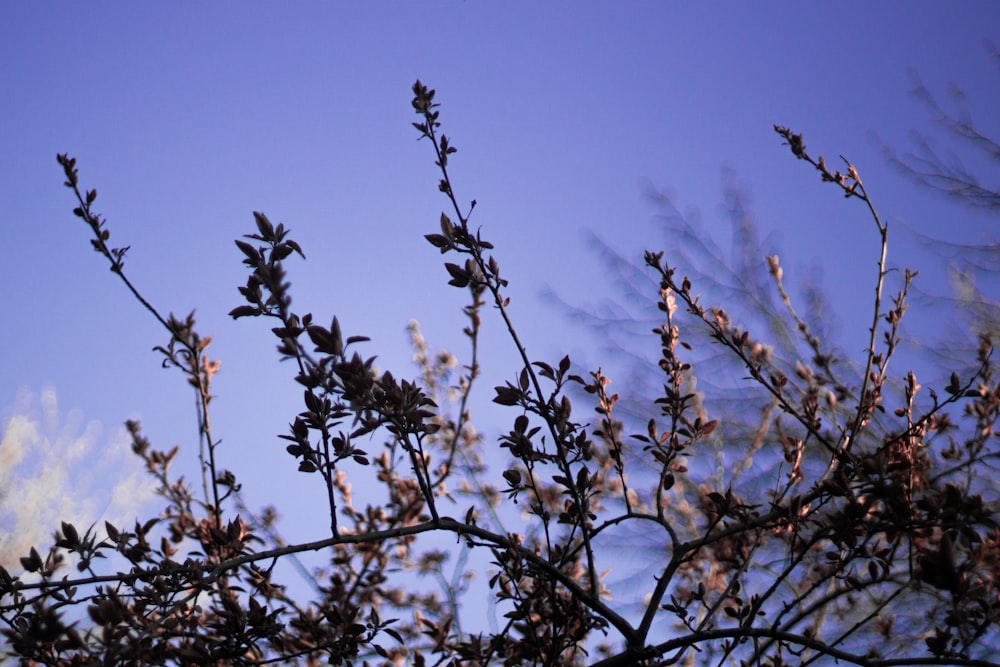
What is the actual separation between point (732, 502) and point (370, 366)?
3.48 ft

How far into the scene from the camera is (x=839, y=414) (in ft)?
18.8

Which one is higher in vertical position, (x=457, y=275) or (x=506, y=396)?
(x=457, y=275)

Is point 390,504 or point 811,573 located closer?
point 390,504

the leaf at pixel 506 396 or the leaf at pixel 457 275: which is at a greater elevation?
the leaf at pixel 457 275

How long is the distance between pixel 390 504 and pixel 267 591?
169 centimetres

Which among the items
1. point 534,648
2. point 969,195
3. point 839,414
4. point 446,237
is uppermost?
point 969,195

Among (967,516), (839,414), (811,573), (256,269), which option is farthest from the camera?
(839,414)

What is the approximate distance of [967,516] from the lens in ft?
4.50

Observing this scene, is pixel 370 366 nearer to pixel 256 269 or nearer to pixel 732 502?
pixel 256 269

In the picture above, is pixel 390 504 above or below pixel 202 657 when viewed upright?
above

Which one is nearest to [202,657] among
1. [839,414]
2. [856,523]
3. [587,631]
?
[587,631]

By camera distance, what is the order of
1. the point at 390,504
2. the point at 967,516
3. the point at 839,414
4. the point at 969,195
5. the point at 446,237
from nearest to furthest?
the point at 967,516 < the point at 446,237 < the point at 390,504 < the point at 839,414 < the point at 969,195

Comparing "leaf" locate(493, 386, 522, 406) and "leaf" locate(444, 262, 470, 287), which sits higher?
"leaf" locate(444, 262, 470, 287)

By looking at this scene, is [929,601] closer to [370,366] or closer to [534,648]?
[534,648]
